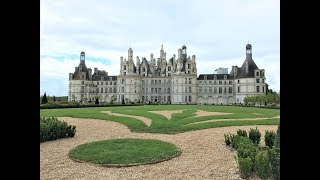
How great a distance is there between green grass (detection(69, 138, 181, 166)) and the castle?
59.9m

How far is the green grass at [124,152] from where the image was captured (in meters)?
8.65

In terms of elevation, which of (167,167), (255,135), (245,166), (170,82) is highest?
(170,82)

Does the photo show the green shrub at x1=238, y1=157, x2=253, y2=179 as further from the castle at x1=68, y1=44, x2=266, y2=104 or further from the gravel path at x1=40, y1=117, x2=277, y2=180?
the castle at x1=68, y1=44, x2=266, y2=104

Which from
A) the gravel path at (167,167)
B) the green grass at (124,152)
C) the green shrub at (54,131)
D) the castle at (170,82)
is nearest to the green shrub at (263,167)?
the gravel path at (167,167)

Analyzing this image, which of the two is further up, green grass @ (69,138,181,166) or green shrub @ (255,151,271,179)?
green shrub @ (255,151,271,179)

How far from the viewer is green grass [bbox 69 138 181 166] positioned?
8.65m

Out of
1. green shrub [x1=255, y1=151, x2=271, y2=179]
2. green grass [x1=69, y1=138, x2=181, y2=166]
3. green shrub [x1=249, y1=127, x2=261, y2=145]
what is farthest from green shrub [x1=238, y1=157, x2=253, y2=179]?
green shrub [x1=249, y1=127, x2=261, y2=145]

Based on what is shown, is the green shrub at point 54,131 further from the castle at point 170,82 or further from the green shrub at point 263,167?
the castle at point 170,82

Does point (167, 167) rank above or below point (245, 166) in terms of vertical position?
below

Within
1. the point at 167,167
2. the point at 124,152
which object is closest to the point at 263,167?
the point at 167,167

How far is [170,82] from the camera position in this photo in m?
76.2

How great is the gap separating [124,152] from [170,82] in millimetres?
66771

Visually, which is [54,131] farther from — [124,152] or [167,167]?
[167,167]
